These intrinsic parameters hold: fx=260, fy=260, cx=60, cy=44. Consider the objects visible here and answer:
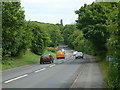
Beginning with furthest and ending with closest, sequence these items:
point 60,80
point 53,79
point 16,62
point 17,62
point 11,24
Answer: point 17,62, point 16,62, point 11,24, point 53,79, point 60,80

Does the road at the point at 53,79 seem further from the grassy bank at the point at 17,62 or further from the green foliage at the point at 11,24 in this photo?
the green foliage at the point at 11,24

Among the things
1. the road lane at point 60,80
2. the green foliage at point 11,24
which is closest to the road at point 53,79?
the road lane at point 60,80

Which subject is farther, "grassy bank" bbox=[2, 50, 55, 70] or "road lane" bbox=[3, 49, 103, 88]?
"grassy bank" bbox=[2, 50, 55, 70]

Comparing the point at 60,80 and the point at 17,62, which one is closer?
the point at 60,80

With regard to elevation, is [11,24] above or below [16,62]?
above

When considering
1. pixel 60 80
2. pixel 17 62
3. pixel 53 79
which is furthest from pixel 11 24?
pixel 60 80

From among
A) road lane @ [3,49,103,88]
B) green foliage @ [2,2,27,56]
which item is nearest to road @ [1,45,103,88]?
road lane @ [3,49,103,88]

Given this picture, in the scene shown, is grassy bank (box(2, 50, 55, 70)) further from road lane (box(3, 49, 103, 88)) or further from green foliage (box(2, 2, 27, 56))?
road lane (box(3, 49, 103, 88))

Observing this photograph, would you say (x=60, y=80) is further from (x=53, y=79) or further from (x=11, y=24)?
(x=11, y=24)

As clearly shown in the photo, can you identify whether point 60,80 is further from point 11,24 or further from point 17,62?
point 17,62

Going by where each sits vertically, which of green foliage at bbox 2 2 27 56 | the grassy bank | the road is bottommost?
the grassy bank

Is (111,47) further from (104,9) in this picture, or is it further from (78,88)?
(104,9)

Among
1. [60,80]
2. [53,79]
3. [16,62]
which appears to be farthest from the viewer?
Answer: [16,62]

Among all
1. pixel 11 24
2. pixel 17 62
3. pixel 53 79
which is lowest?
pixel 17 62
